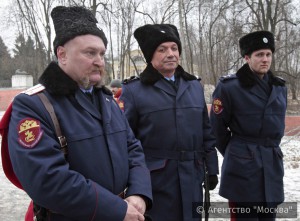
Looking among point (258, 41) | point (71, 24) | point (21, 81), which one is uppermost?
point (21, 81)

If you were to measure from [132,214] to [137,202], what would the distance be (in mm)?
155

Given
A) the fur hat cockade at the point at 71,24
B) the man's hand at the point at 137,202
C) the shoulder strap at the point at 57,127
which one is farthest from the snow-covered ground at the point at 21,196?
the fur hat cockade at the point at 71,24

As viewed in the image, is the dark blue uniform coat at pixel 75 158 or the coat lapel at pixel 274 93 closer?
the dark blue uniform coat at pixel 75 158

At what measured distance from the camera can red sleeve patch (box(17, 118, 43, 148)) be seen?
1.69 metres

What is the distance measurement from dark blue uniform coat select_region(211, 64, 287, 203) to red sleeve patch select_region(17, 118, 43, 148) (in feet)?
7.05

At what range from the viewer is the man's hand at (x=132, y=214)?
183 cm

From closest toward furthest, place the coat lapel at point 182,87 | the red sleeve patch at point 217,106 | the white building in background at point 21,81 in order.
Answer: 1. the coat lapel at point 182,87
2. the red sleeve patch at point 217,106
3. the white building in background at point 21,81

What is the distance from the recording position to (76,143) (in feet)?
6.01

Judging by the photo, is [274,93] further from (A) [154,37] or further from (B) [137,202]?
(B) [137,202]

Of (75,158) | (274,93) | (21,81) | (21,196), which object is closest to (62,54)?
(75,158)

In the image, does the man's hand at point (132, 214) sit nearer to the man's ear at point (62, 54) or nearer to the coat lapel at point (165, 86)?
the man's ear at point (62, 54)

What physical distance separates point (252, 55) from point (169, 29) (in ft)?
2.94

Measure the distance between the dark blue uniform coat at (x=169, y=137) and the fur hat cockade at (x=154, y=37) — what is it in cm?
18

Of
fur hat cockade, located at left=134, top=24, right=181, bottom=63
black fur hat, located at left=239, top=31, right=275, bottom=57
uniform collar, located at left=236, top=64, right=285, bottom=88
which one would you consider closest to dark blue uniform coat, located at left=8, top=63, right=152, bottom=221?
fur hat cockade, located at left=134, top=24, right=181, bottom=63
